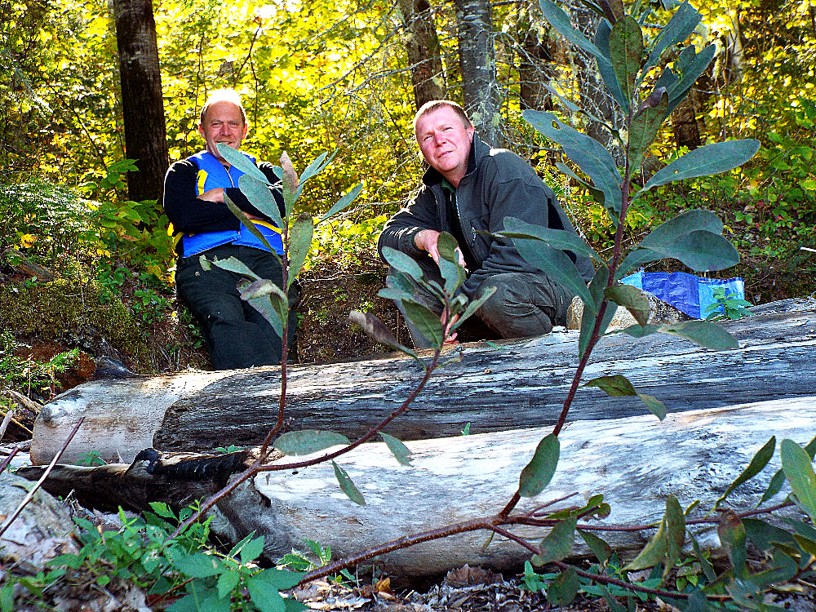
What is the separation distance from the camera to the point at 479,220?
4.79 m

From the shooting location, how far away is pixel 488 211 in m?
4.70

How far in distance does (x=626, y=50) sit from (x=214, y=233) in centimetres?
450

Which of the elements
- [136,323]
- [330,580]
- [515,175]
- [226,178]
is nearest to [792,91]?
[515,175]

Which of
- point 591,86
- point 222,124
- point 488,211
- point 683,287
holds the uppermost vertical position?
point 591,86

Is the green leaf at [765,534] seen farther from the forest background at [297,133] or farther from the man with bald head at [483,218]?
Answer: the man with bald head at [483,218]

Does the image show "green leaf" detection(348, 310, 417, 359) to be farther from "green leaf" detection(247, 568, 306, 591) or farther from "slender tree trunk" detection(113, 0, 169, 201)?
"slender tree trunk" detection(113, 0, 169, 201)

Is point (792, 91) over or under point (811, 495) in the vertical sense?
over

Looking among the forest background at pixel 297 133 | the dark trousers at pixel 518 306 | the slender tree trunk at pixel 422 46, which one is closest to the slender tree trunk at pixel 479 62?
the forest background at pixel 297 133

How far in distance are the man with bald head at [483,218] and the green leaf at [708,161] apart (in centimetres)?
283

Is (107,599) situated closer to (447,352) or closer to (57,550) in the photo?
(57,550)

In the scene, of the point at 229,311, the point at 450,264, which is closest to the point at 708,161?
the point at 450,264

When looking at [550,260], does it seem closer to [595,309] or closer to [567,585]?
[595,309]

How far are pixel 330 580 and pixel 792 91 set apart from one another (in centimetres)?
989

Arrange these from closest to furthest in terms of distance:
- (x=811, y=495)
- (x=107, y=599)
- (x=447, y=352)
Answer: (x=811, y=495)
(x=107, y=599)
(x=447, y=352)
